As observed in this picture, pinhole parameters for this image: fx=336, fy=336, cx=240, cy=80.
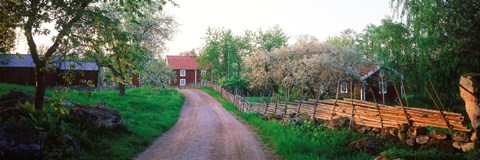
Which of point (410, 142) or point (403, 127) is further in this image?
point (403, 127)

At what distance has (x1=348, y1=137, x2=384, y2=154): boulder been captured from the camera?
11.1 metres

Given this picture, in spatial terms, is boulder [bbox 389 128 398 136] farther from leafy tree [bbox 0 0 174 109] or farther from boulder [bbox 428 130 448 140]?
leafy tree [bbox 0 0 174 109]

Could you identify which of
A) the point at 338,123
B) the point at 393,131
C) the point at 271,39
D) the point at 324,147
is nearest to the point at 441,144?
the point at 393,131

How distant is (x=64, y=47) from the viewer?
934cm

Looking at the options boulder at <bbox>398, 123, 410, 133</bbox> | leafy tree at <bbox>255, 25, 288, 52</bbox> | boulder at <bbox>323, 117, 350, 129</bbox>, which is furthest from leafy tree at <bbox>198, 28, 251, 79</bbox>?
boulder at <bbox>398, 123, 410, 133</bbox>

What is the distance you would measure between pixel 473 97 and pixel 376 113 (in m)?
3.90

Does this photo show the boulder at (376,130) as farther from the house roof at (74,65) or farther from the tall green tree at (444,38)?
the house roof at (74,65)

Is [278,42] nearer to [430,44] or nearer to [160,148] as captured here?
[430,44]

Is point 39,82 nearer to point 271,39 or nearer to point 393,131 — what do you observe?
point 393,131

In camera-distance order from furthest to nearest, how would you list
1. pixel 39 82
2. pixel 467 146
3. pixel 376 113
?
1. pixel 376 113
2. pixel 39 82
3. pixel 467 146

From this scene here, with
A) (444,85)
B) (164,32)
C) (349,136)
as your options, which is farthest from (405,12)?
(164,32)

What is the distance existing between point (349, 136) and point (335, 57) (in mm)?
20314

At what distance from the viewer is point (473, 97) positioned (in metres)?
9.80

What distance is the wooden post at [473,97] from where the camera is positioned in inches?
374
